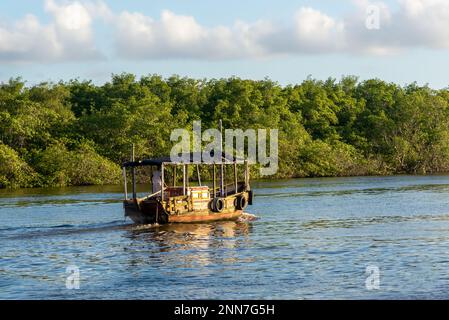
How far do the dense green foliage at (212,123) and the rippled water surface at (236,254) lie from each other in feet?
104

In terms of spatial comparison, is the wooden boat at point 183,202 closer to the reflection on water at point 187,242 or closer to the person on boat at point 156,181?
the person on boat at point 156,181

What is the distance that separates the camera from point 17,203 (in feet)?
175

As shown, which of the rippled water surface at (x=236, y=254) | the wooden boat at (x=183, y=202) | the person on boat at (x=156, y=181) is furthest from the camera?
the person on boat at (x=156, y=181)

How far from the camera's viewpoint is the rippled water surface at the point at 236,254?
22391 mm

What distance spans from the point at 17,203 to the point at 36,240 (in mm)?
21168

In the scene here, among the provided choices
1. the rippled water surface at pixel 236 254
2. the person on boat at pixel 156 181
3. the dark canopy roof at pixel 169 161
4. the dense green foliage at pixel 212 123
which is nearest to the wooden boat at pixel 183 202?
the dark canopy roof at pixel 169 161

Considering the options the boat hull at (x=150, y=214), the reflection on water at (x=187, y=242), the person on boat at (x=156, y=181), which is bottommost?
the reflection on water at (x=187, y=242)

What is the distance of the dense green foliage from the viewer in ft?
262

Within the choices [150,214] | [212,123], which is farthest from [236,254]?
[212,123]

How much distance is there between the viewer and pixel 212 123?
99.4m

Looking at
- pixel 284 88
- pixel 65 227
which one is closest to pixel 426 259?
pixel 65 227

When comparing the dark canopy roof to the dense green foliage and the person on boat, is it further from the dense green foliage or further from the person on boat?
the dense green foliage

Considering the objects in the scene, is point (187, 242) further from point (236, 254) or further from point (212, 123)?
point (212, 123)
